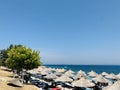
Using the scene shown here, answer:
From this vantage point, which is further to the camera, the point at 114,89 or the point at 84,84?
the point at 84,84

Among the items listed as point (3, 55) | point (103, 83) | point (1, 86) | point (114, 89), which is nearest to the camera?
point (114, 89)

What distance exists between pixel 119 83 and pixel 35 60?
80.8ft

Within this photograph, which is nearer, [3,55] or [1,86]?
[1,86]

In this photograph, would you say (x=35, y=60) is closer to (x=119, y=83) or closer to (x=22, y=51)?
(x=22, y=51)

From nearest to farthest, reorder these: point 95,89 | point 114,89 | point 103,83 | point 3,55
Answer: point 114,89 → point 95,89 → point 103,83 → point 3,55

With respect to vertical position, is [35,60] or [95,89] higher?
[35,60]

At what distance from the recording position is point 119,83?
17.0 meters

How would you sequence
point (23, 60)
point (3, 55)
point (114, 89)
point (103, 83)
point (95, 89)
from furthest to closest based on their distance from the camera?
point (3, 55)
point (23, 60)
point (103, 83)
point (95, 89)
point (114, 89)

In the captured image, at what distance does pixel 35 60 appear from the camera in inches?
1585

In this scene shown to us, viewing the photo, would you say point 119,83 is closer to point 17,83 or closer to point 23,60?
point 17,83

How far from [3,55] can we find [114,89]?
66.6m

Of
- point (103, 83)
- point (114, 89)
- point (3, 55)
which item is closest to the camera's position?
point (114, 89)

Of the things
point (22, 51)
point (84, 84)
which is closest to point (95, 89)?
point (84, 84)

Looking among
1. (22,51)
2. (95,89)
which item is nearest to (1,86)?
(95,89)
